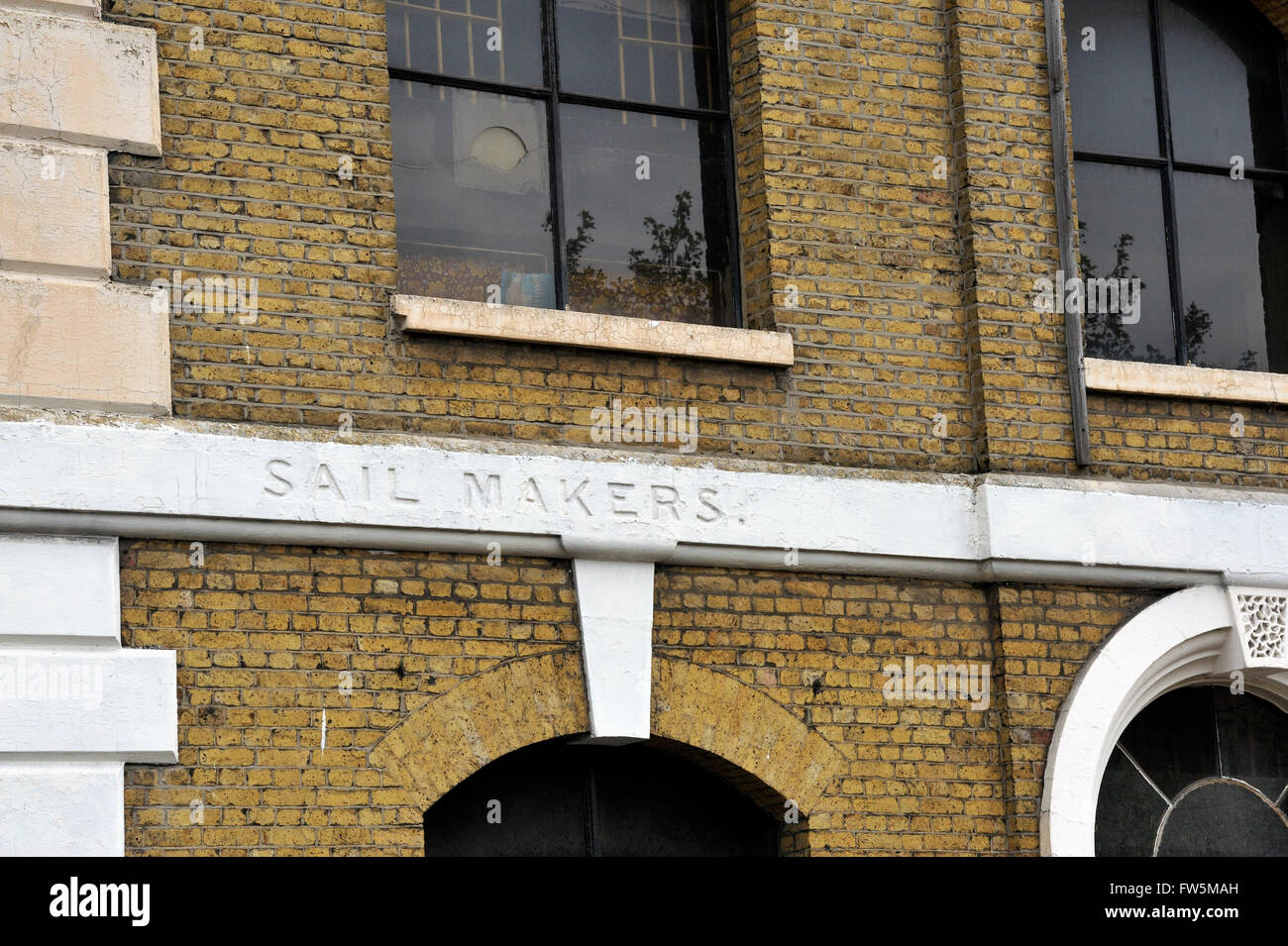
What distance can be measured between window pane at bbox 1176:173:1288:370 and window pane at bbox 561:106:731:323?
106 inches

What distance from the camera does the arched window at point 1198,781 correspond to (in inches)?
360

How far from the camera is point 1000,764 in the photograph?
8.64 metres

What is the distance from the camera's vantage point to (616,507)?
8117mm

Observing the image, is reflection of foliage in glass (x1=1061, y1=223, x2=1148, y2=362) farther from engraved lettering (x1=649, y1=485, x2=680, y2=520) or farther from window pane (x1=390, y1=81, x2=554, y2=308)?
window pane (x1=390, y1=81, x2=554, y2=308)

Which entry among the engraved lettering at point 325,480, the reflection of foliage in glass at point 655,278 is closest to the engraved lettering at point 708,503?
the reflection of foliage in glass at point 655,278

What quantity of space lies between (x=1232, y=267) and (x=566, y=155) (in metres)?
3.81

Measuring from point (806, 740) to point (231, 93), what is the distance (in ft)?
11.9

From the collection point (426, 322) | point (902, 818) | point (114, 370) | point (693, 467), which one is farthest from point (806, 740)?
point (114, 370)

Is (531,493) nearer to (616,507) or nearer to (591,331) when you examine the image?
(616,507)

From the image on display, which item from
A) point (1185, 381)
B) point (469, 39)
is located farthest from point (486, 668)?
point (1185, 381)

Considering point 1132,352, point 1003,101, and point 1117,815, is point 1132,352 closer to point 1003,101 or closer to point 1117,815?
point 1003,101

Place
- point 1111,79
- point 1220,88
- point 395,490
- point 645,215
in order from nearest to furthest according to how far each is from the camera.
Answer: point 395,490 < point 645,215 < point 1111,79 < point 1220,88

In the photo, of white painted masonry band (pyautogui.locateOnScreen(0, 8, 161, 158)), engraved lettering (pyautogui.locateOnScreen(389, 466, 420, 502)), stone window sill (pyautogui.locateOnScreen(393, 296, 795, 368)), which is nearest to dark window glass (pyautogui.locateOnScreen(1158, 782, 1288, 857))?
stone window sill (pyautogui.locateOnScreen(393, 296, 795, 368))

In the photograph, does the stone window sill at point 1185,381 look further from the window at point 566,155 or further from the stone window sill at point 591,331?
the window at point 566,155
